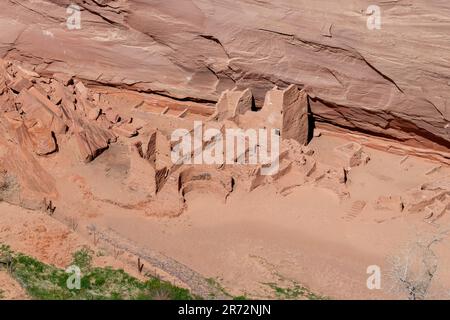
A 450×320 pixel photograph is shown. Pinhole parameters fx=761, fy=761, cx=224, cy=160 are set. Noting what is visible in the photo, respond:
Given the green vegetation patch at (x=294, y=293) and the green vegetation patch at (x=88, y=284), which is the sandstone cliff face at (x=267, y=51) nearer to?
the green vegetation patch at (x=294, y=293)

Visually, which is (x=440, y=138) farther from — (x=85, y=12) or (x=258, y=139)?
(x=85, y=12)

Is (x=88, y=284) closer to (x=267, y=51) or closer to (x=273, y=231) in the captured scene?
(x=273, y=231)

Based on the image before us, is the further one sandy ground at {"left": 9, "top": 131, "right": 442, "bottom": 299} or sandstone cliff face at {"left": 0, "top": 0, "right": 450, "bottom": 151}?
sandstone cliff face at {"left": 0, "top": 0, "right": 450, "bottom": 151}

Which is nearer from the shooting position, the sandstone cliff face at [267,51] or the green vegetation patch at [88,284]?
the green vegetation patch at [88,284]

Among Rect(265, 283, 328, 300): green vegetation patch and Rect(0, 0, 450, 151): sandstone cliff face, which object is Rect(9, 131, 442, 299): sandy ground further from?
Rect(0, 0, 450, 151): sandstone cliff face

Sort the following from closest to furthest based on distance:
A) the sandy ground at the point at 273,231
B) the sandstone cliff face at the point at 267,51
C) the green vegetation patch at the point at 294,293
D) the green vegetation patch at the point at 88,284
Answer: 1. the green vegetation patch at the point at 88,284
2. the green vegetation patch at the point at 294,293
3. the sandy ground at the point at 273,231
4. the sandstone cliff face at the point at 267,51

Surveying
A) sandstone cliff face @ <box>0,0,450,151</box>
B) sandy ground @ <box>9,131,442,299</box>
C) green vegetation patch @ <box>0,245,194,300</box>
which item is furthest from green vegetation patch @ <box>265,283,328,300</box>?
sandstone cliff face @ <box>0,0,450,151</box>

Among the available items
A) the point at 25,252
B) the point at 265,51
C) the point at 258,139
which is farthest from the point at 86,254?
the point at 265,51

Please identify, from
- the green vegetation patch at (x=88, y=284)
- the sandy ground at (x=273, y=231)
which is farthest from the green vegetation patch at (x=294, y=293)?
the green vegetation patch at (x=88, y=284)

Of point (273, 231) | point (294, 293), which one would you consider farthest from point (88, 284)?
point (273, 231)
